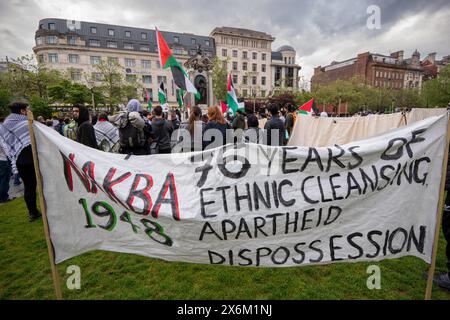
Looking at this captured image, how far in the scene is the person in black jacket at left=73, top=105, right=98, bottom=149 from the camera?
A: 4.52 m

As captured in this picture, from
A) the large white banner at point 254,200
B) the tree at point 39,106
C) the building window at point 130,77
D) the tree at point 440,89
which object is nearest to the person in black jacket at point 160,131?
the large white banner at point 254,200

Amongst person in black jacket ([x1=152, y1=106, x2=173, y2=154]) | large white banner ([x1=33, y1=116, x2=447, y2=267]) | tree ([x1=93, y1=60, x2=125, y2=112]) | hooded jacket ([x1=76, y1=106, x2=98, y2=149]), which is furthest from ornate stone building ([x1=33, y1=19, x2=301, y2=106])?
large white banner ([x1=33, y1=116, x2=447, y2=267])

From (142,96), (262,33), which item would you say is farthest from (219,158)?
(262,33)

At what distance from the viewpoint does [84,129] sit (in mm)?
4523

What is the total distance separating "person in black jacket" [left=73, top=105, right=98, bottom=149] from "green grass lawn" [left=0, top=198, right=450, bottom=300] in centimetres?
203

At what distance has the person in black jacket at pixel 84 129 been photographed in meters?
4.52

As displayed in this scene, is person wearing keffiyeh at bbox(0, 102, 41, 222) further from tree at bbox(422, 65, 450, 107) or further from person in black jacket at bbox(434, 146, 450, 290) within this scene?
tree at bbox(422, 65, 450, 107)

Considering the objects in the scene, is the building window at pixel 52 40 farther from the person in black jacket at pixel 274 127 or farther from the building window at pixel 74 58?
the person in black jacket at pixel 274 127

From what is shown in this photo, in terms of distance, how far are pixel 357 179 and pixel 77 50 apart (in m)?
62.6

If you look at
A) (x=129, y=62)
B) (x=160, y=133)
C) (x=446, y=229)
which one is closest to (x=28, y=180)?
(x=160, y=133)

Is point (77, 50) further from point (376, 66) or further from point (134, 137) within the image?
point (376, 66)

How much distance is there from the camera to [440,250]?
3484mm

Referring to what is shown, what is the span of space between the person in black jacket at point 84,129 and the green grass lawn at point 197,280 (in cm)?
203
